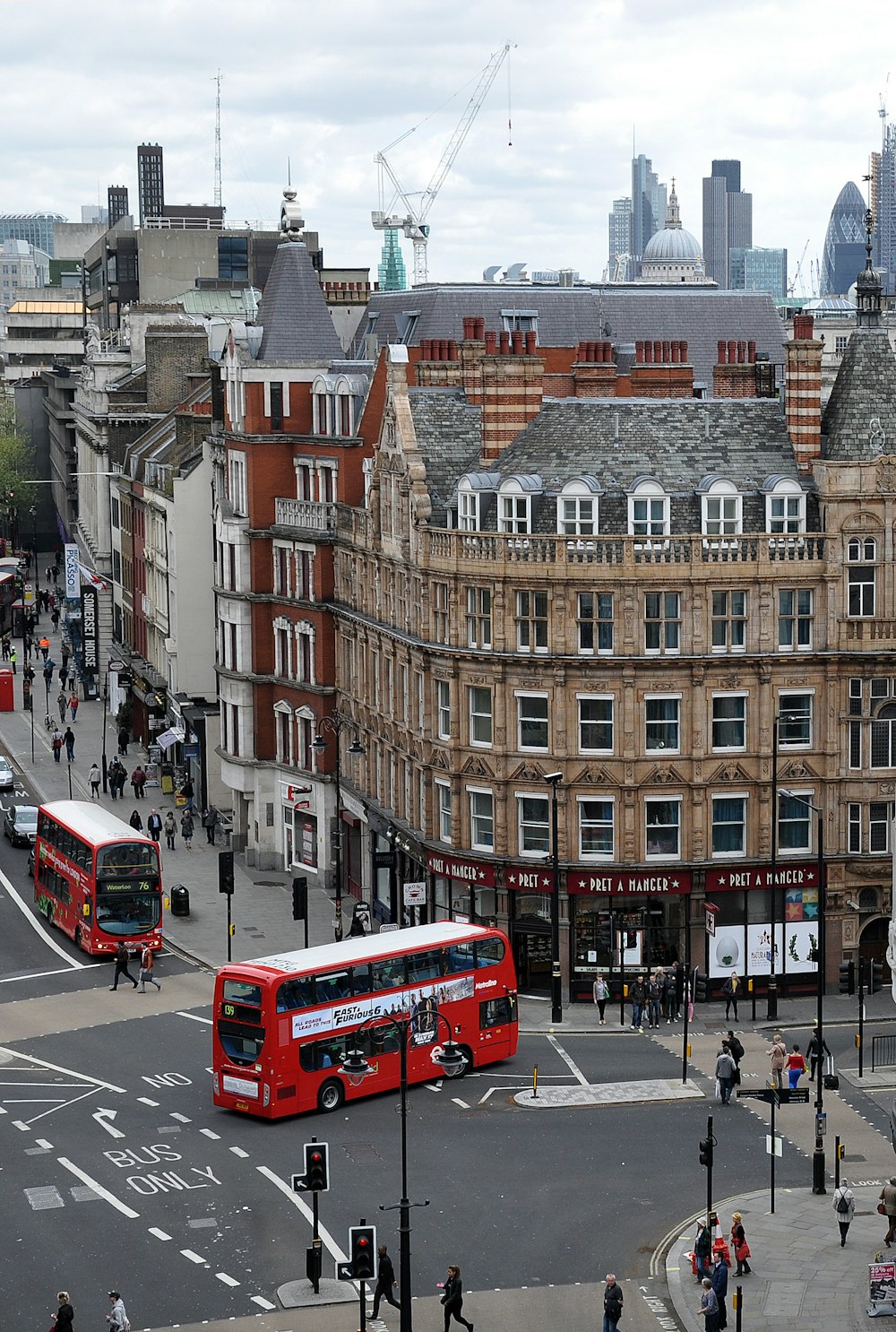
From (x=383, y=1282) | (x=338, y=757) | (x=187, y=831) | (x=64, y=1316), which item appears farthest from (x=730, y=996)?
(x=187, y=831)

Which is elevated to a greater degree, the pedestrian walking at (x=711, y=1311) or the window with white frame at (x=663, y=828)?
the window with white frame at (x=663, y=828)

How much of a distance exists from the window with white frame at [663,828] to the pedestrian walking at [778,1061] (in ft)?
31.8

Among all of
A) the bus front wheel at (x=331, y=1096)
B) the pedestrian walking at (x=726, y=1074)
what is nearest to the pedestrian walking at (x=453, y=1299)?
the bus front wheel at (x=331, y=1096)

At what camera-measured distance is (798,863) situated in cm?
6762

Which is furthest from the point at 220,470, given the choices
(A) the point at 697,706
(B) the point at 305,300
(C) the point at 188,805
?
(A) the point at 697,706

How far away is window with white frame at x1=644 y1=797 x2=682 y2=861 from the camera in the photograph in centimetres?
6700

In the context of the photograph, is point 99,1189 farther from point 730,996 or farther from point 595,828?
point 730,996

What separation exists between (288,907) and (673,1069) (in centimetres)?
2283

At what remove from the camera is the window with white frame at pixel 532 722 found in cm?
6738

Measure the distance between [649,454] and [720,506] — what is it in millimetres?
2764

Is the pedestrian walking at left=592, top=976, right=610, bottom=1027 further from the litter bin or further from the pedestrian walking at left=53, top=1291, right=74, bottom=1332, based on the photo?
the pedestrian walking at left=53, top=1291, right=74, bottom=1332

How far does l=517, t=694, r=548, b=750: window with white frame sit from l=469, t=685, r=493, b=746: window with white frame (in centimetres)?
105

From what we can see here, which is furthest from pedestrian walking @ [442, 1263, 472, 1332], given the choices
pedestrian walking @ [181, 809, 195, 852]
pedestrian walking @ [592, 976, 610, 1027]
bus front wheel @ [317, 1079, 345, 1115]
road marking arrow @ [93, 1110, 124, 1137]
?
pedestrian walking @ [181, 809, 195, 852]

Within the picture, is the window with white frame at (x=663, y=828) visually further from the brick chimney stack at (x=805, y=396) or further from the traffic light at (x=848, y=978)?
the brick chimney stack at (x=805, y=396)
